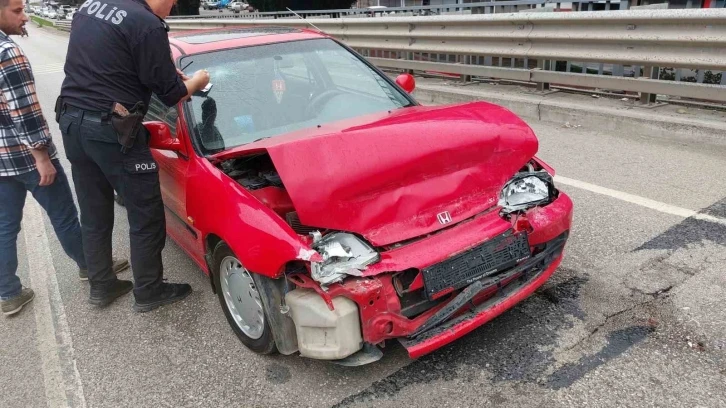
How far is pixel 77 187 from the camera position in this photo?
11.4ft

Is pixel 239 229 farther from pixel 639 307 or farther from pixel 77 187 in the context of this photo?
pixel 639 307

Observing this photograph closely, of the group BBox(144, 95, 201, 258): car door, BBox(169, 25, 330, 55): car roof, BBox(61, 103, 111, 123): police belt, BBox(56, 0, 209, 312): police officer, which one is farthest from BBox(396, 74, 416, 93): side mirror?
BBox(61, 103, 111, 123): police belt

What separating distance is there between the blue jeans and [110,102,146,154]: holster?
0.92 metres

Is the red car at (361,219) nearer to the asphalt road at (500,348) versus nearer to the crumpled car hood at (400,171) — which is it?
the crumpled car hood at (400,171)

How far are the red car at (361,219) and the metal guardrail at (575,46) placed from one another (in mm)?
3320

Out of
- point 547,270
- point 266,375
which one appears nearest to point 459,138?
point 547,270

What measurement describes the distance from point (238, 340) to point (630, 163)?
12.7ft

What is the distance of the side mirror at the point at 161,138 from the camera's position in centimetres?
326

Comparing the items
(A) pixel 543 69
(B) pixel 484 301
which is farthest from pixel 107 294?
(A) pixel 543 69

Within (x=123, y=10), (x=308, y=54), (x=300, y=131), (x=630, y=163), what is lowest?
(x=630, y=163)

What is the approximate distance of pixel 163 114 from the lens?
3.73 m

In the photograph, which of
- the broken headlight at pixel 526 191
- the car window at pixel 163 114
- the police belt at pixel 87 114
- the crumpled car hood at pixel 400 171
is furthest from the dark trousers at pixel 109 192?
the broken headlight at pixel 526 191

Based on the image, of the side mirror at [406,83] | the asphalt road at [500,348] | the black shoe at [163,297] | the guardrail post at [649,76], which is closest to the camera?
the asphalt road at [500,348]

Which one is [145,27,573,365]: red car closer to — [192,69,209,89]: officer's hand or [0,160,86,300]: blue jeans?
[192,69,209,89]: officer's hand
